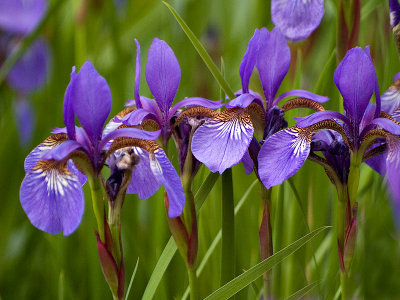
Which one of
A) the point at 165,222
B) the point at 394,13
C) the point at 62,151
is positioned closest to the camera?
the point at 62,151

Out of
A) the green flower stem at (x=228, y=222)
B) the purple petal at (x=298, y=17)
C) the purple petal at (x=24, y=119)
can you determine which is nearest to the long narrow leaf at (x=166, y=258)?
the green flower stem at (x=228, y=222)

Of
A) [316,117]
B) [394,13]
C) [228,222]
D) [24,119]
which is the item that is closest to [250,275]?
[228,222]

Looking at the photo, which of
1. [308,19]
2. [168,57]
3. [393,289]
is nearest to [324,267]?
[393,289]

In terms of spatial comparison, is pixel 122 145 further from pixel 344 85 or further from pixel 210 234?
pixel 210 234

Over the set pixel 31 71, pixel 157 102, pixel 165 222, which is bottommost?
pixel 165 222

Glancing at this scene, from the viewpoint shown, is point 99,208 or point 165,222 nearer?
point 99,208

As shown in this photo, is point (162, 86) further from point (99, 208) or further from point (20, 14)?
point (20, 14)

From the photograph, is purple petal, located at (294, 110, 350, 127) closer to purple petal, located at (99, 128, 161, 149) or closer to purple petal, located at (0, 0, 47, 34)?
purple petal, located at (99, 128, 161, 149)
